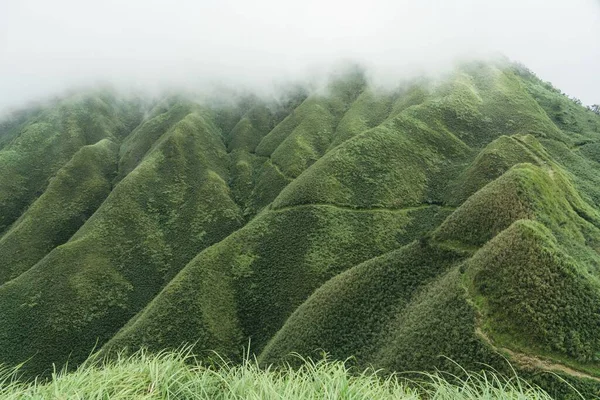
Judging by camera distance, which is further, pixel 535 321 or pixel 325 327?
pixel 325 327

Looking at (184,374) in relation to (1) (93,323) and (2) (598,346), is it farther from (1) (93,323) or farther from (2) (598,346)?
(1) (93,323)

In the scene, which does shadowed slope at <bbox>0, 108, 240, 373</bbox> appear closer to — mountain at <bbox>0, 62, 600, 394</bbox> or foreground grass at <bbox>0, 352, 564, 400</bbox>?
mountain at <bbox>0, 62, 600, 394</bbox>

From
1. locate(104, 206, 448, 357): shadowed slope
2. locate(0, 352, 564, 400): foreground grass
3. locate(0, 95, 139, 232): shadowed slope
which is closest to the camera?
locate(0, 352, 564, 400): foreground grass

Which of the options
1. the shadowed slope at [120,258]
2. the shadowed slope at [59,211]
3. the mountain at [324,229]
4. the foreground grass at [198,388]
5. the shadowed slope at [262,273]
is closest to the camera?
the foreground grass at [198,388]

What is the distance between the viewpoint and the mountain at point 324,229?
31188 millimetres

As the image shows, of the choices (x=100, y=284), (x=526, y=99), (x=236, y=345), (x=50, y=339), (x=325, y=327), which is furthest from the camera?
(x=526, y=99)

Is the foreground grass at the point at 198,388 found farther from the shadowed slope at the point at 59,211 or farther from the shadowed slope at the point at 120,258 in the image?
the shadowed slope at the point at 59,211

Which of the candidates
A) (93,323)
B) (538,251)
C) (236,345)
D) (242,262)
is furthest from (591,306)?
(93,323)

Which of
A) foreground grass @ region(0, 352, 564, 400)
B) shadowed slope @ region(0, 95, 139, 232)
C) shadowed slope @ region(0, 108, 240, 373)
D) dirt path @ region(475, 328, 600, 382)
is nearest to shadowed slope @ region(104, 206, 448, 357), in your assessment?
shadowed slope @ region(0, 108, 240, 373)

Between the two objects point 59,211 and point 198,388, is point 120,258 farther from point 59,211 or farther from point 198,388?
point 198,388

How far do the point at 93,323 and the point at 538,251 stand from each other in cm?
7499

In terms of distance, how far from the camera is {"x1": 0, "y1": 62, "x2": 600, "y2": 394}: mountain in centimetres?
3119

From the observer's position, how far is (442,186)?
83750 millimetres

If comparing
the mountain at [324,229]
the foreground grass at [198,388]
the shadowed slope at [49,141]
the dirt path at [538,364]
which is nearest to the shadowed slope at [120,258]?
the mountain at [324,229]
